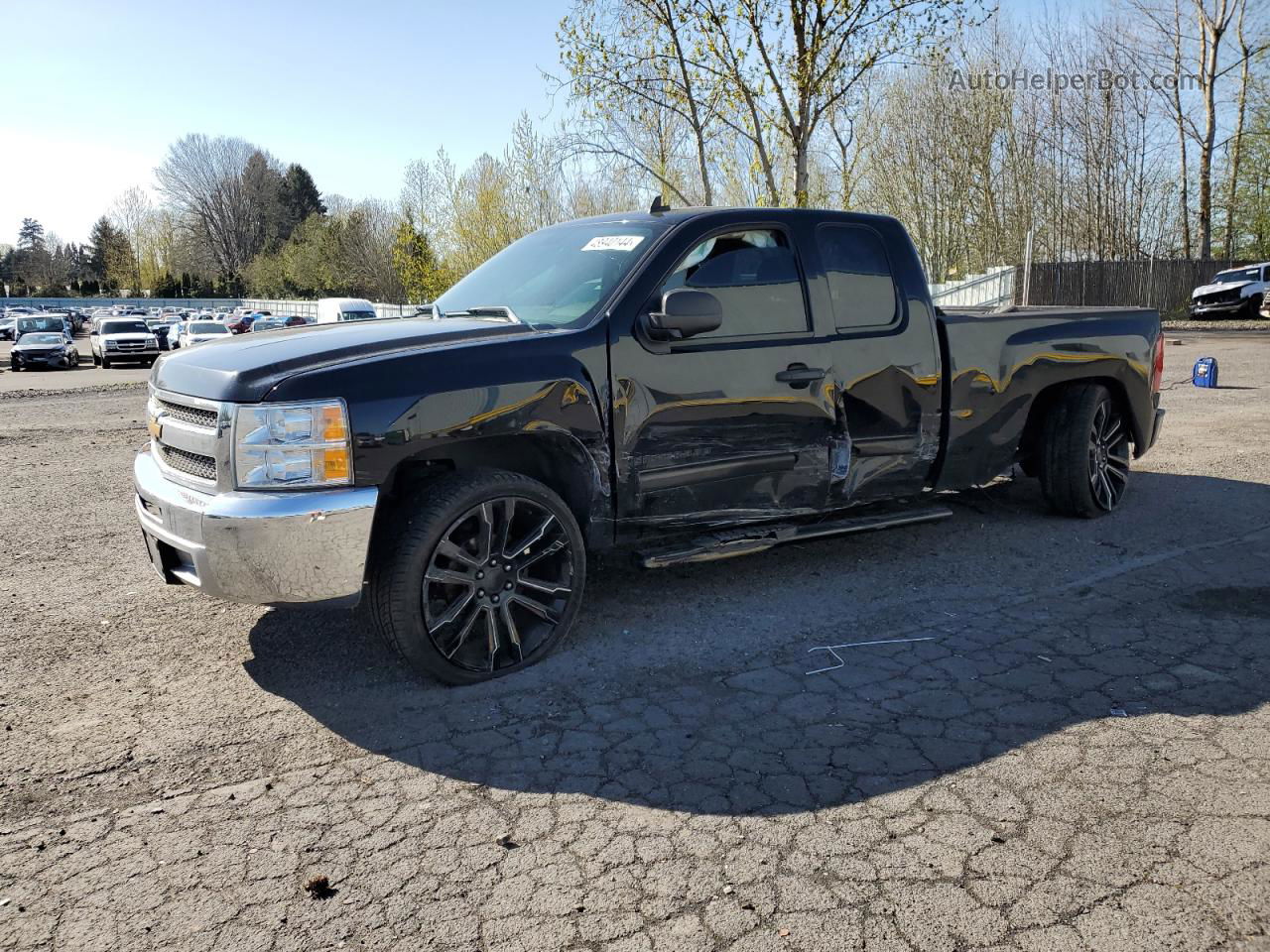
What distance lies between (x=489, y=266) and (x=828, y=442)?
2156mm

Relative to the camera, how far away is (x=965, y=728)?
3664mm

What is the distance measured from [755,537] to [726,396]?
730 mm

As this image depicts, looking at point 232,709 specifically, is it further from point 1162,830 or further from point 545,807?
point 1162,830

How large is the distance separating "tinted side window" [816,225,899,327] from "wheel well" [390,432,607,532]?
168cm

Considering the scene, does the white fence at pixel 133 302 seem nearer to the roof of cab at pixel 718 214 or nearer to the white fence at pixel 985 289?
the white fence at pixel 985 289

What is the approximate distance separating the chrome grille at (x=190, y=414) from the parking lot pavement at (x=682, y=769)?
110 centimetres

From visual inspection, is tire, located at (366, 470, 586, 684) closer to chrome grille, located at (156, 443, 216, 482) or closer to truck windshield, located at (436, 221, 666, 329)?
chrome grille, located at (156, 443, 216, 482)

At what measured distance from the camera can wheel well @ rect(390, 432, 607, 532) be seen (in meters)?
4.22

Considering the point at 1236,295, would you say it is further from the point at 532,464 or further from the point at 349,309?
the point at 532,464

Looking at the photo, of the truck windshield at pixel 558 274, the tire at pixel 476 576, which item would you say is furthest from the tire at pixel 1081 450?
the tire at pixel 476 576

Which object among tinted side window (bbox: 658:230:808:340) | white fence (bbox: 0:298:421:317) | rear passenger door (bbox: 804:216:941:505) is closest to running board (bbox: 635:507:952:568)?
rear passenger door (bbox: 804:216:941:505)

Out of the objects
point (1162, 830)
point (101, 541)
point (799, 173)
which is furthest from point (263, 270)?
point (1162, 830)

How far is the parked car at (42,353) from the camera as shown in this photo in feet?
101

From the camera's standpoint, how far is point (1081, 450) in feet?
21.2
